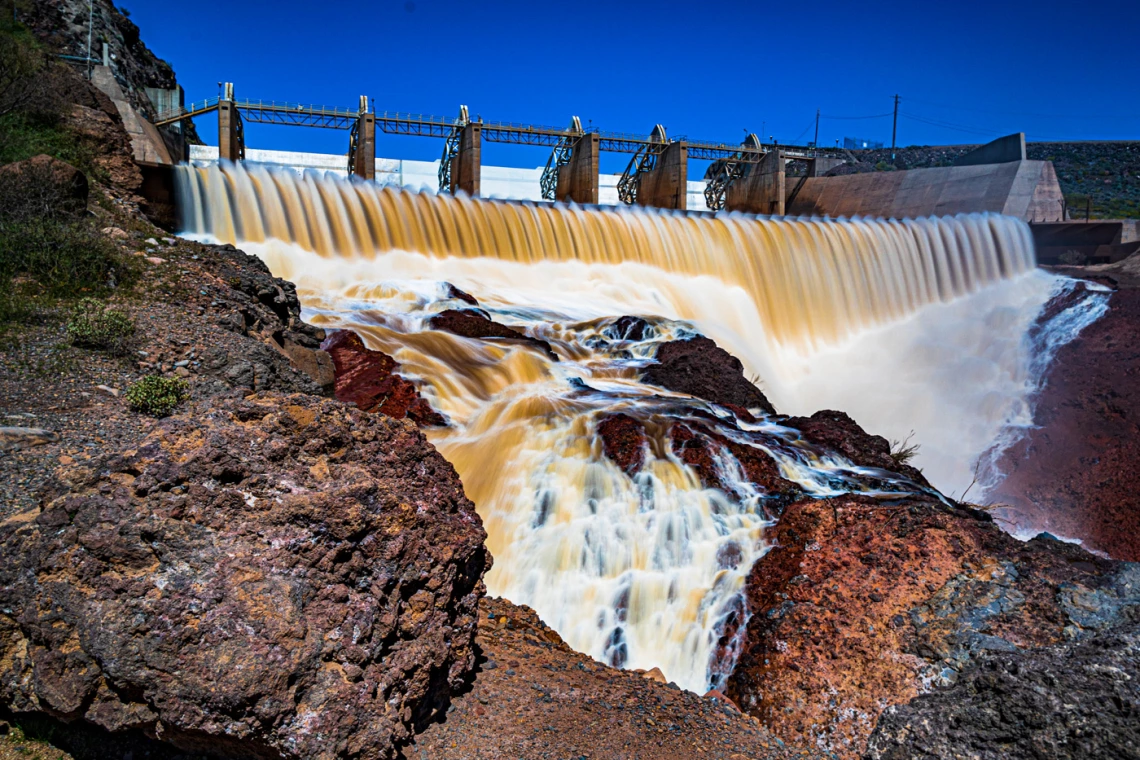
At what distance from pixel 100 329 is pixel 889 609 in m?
5.80

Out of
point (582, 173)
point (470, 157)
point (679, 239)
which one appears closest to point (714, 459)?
point (679, 239)

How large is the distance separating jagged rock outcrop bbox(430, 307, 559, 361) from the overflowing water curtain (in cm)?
485

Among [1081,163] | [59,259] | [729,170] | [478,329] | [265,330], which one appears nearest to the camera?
[59,259]

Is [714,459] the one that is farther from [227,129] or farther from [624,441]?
[227,129]

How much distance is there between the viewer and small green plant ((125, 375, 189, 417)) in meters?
5.16

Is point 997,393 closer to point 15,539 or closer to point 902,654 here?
point 902,654

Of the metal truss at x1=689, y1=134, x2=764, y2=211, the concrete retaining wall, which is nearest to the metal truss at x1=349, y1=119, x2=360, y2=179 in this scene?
the metal truss at x1=689, y1=134, x2=764, y2=211

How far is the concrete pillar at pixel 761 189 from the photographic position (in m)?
30.1

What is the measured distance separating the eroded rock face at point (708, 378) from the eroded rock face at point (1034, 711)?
624 centimetres

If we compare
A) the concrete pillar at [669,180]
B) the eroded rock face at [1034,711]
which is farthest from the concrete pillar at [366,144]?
the eroded rock face at [1034,711]

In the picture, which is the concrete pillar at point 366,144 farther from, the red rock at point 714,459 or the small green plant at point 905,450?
the red rock at point 714,459

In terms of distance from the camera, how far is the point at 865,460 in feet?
26.2

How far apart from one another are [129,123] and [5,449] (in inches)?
752

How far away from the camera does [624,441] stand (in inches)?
290
